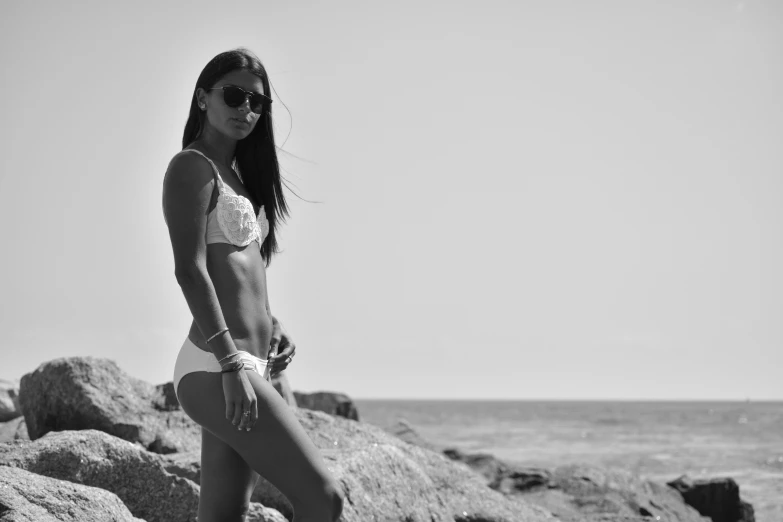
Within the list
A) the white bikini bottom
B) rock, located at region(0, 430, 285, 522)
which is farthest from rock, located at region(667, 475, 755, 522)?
the white bikini bottom

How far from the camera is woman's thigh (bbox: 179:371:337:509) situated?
2846 mm

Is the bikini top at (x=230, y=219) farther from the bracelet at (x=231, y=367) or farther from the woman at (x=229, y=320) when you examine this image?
the bracelet at (x=231, y=367)

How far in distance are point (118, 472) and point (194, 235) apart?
2.11m

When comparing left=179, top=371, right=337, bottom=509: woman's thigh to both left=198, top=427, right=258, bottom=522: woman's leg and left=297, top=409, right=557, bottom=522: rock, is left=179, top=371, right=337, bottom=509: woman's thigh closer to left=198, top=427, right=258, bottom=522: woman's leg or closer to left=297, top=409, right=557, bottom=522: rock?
left=198, top=427, right=258, bottom=522: woman's leg

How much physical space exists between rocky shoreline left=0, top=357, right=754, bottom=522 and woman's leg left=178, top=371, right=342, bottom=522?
0.97 metres

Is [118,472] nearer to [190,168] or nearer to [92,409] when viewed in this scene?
[92,409]

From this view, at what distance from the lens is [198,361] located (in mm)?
2959

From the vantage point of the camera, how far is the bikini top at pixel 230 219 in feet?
10.1

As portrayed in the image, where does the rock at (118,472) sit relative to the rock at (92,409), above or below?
below

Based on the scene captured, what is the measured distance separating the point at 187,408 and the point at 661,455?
25067mm

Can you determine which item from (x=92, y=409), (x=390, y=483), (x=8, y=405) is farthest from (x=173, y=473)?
(x=8, y=405)

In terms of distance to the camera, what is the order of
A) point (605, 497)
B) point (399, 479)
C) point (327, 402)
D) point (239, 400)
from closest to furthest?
point (239, 400) < point (399, 479) < point (605, 497) < point (327, 402)

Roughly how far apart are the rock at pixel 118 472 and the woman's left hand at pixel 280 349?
4.33ft

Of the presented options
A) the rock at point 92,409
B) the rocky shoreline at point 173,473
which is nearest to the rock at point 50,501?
the rocky shoreline at point 173,473
